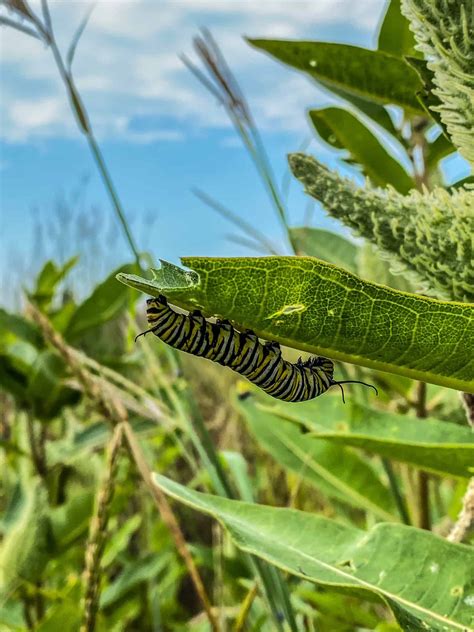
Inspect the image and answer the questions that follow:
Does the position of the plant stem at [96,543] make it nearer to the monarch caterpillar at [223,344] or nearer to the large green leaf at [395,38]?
the monarch caterpillar at [223,344]

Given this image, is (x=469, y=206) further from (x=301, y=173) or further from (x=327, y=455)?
(x=327, y=455)

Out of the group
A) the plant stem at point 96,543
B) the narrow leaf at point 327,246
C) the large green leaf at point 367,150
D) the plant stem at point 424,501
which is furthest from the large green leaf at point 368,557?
the narrow leaf at point 327,246

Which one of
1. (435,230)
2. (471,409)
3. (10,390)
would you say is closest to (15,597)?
(10,390)

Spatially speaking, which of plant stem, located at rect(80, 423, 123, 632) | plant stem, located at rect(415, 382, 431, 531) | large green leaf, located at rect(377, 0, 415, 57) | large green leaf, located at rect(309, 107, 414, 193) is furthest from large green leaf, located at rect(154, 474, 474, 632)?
large green leaf, located at rect(377, 0, 415, 57)

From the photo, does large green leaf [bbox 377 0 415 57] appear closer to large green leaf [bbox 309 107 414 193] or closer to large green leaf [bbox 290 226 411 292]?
large green leaf [bbox 309 107 414 193]

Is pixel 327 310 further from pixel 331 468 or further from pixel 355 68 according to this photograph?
pixel 331 468

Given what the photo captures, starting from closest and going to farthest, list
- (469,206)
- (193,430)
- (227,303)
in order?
(227,303) → (469,206) → (193,430)
